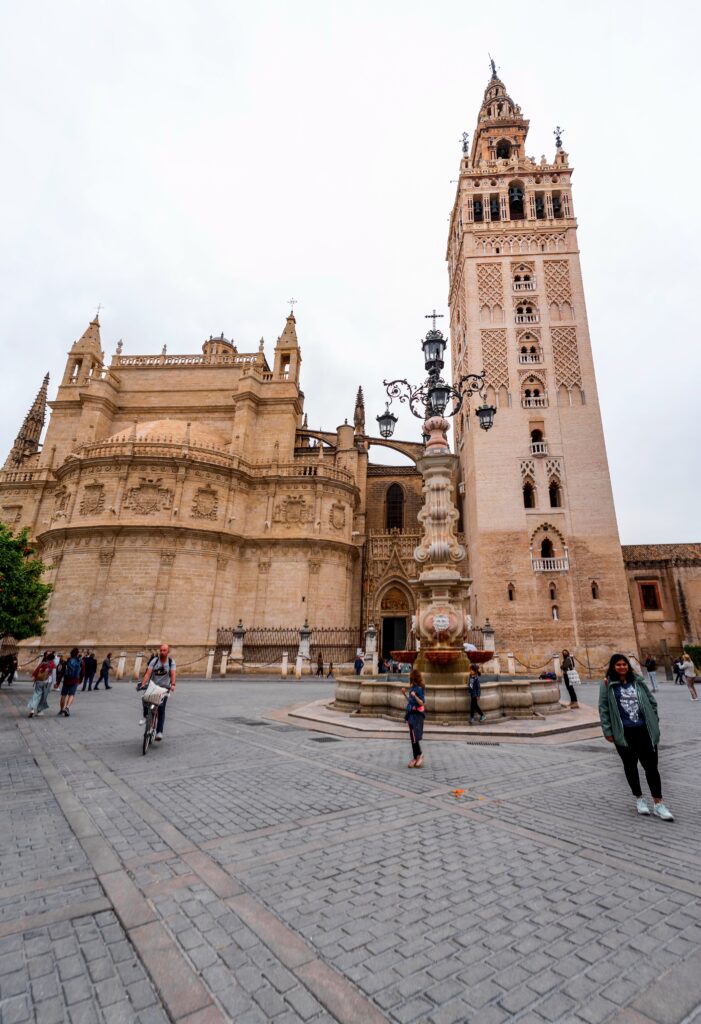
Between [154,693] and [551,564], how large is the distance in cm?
2257

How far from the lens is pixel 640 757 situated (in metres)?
4.57

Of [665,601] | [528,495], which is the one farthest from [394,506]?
[665,601]

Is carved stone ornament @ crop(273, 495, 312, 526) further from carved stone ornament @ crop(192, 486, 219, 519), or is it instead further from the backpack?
the backpack

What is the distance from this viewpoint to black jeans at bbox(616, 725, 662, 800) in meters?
4.45

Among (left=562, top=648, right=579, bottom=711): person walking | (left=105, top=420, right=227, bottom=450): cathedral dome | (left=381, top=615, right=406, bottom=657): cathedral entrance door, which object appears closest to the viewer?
(left=562, top=648, right=579, bottom=711): person walking

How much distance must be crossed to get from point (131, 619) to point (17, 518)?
522 inches

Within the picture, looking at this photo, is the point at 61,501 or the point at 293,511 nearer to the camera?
the point at 61,501

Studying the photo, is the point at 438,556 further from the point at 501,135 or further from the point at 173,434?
the point at 501,135

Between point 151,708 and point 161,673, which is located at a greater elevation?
point 161,673

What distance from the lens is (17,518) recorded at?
30.5 metres

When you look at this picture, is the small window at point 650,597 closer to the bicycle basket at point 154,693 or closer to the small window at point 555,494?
the small window at point 555,494

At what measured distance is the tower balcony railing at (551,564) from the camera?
2505 cm

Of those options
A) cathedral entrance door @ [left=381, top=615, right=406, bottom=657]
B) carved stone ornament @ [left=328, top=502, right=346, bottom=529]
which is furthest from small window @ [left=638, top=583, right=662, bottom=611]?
carved stone ornament @ [left=328, top=502, right=346, bottom=529]

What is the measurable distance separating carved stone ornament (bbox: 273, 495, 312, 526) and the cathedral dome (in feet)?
18.3
